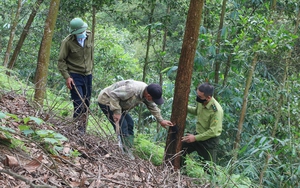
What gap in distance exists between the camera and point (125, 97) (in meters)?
5.92

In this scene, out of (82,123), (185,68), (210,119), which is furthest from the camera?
(210,119)

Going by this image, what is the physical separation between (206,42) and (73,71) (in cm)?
256

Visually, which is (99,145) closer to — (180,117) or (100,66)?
(180,117)

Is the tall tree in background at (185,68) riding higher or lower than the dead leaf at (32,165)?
higher

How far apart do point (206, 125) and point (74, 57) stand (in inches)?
97.2

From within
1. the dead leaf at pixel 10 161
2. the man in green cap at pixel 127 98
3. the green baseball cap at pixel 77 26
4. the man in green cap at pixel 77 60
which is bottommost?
the dead leaf at pixel 10 161

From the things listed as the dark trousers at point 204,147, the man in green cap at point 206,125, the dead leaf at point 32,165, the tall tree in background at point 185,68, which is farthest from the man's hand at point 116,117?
the dead leaf at point 32,165

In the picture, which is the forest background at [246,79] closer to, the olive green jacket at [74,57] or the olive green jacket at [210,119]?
the olive green jacket at [74,57]

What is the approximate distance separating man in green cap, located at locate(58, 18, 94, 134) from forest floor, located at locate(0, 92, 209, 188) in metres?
1.10

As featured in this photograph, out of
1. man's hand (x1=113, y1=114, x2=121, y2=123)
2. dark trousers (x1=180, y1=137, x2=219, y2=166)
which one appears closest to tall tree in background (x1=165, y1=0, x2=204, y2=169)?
dark trousers (x1=180, y1=137, x2=219, y2=166)

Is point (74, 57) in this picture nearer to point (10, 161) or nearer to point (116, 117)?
point (116, 117)

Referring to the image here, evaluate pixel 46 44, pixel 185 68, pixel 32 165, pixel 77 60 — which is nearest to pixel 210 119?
pixel 185 68

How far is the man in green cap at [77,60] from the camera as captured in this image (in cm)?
617

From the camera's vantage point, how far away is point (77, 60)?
6473mm
